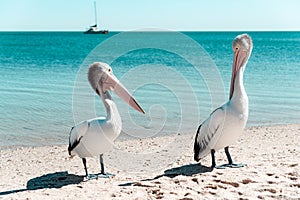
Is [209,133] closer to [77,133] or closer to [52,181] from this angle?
[77,133]

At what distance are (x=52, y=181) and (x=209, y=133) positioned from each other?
2023 mm

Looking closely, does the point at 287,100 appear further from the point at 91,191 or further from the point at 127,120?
the point at 91,191

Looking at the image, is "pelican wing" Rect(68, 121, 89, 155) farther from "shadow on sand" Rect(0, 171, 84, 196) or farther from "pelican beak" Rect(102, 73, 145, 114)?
"pelican beak" Rect(102, 73, 145, 114)

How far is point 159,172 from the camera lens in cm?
568

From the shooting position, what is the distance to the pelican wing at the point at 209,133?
525 cm

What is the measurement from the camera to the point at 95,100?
12602 mm

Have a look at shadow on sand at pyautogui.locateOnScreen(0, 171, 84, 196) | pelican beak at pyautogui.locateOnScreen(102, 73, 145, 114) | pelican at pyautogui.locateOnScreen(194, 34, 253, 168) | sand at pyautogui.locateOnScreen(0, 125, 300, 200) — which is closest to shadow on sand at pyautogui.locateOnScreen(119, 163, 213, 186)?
sand at pyautogui.locateOnScreen(0, 125, 300, 200)

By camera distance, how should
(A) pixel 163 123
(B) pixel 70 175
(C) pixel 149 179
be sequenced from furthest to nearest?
(A) pixel 163 123 → (B) pixel 70 175 → (C) pixel 149 179

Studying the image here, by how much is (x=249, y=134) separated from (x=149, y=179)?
3.93 metres

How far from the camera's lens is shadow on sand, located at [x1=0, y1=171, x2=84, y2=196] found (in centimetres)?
518

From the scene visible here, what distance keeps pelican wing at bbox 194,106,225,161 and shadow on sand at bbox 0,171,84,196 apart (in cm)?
152

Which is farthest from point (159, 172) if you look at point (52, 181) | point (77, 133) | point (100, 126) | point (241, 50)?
point (241, 50)

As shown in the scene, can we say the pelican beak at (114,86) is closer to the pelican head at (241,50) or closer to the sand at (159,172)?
the sand at (159,172)

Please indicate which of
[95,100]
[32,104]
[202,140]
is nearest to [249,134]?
[202,140]
